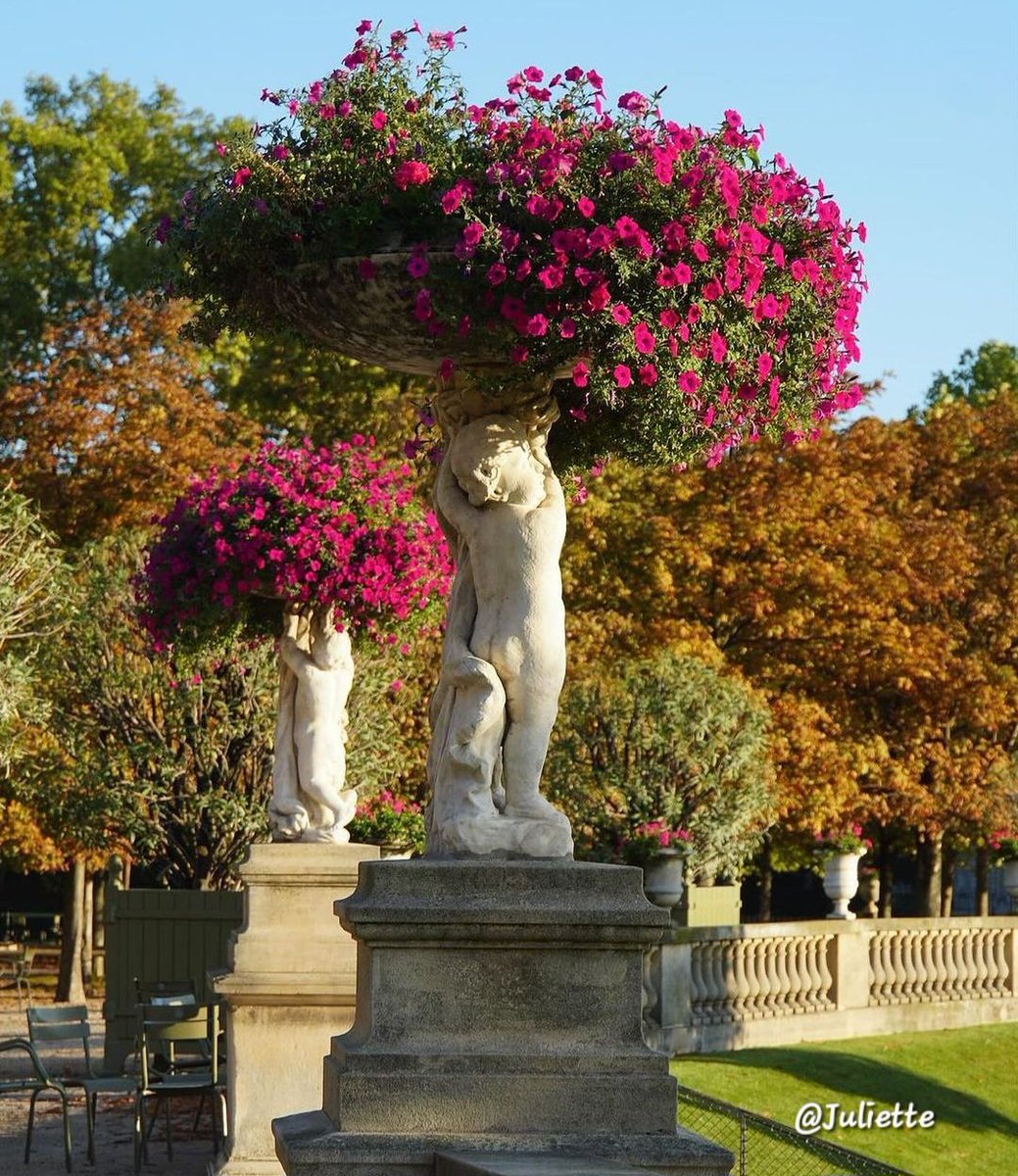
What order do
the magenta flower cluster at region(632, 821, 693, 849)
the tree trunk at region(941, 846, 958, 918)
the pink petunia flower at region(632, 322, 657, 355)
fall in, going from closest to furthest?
1. the pink petunia flower at region(632, 322, 657, 355)
2. the magenta flower cluster at region(632, 821, 693, 849)
3. the tree trunk at region(941, 846, 958, 918)

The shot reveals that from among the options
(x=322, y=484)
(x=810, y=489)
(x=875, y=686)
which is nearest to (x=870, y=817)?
(x=875, y=686)

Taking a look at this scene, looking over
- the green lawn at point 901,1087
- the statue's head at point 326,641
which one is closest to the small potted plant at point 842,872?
the green lawn at point 901,1087

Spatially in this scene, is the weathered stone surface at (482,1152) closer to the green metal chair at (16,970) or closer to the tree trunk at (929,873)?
the green metal chair at (16,970)

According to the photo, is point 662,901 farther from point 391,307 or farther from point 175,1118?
point 391,307

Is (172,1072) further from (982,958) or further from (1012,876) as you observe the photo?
(1012,876)

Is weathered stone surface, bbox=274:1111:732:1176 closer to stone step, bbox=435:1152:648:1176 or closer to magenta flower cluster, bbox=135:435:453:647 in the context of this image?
stone step, bbox=435:1152:648:1176

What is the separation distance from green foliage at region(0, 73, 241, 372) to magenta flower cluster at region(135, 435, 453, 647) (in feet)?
73.9

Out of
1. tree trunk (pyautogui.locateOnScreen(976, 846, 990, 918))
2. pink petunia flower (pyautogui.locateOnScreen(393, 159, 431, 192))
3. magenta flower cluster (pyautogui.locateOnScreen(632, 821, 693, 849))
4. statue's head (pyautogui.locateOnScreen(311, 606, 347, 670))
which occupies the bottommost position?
tree trunk (pyautogui.locateOnScreen(976, 846, 990, 918))

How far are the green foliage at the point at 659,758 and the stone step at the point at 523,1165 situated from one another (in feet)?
60.4

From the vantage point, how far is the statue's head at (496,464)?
6145mm

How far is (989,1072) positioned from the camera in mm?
20781

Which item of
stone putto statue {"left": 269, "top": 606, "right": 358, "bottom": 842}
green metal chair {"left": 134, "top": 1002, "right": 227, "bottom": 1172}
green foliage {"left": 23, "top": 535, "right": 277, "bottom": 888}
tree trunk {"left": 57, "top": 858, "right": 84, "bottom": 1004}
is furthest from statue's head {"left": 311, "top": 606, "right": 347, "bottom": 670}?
tree trunk {"left": 57, "top": 858, "right": 84, "bottom": 1004}

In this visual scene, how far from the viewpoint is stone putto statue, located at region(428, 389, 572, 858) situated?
601 centimetres

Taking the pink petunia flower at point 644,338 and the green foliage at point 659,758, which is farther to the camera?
the green foliage at point 659,758
